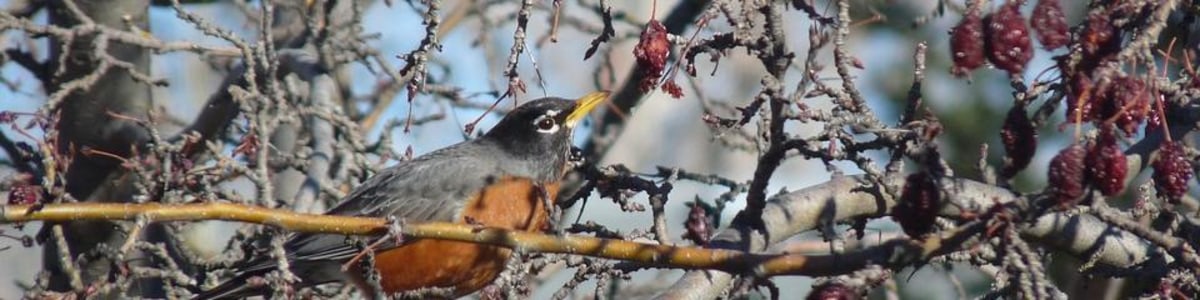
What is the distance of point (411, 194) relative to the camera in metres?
4.58

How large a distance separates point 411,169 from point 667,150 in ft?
55.4

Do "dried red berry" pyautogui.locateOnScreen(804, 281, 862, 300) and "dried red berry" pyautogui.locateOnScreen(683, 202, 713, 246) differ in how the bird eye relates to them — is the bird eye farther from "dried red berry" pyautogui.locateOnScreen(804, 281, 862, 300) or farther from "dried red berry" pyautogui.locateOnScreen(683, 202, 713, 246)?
"dried red berry" pyautogui.locateOnScreen(804, 281, 862, 300)

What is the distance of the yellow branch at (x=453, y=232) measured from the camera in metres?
2.05

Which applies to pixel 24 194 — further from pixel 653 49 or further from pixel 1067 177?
pixel 1067 177

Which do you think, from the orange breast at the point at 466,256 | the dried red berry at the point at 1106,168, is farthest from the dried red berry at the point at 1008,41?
the orange breast at the point at 466,256

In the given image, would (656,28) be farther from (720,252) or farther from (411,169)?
(411,169)

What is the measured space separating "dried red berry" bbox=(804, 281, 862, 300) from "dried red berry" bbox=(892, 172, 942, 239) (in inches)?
4.7

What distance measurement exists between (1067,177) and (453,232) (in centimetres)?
87

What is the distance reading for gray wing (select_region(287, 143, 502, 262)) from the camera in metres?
4.30

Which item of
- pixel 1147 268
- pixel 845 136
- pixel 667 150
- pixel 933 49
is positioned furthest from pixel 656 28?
pixel 667 150

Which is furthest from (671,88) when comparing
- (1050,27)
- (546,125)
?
(546,125)

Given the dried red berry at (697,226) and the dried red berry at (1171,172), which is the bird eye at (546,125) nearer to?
the dried red berry at (697,226)

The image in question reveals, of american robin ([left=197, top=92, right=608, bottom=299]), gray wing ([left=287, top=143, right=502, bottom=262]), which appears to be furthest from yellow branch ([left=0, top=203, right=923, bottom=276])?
gray wing ([left=287, top=143, right=502, bottom=262])

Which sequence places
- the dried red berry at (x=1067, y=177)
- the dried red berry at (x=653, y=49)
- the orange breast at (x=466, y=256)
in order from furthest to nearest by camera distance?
the orange breast at (x=466, y=256) → the dried red berry at (x=653, y=49) → the dried red berry at (x=1067, y=177)
